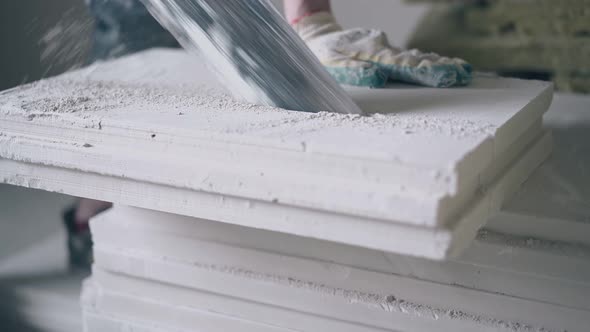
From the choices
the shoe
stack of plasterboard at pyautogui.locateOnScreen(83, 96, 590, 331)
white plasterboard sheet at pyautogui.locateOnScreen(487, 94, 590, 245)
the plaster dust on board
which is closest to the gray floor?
the shoe

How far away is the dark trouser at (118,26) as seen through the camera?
1.69 meters

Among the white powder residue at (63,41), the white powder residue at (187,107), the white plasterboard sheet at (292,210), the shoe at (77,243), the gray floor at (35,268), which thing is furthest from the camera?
the shoe at (77,243)

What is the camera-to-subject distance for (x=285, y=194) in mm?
732

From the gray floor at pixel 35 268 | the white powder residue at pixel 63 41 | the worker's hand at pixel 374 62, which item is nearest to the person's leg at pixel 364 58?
the worker's hand at pixel 374 62

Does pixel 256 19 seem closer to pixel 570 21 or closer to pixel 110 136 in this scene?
pixel 110 136

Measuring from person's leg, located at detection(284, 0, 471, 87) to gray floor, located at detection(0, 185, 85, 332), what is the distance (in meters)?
0.73

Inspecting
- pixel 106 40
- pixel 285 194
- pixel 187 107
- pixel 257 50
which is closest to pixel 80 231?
pixel 106 40

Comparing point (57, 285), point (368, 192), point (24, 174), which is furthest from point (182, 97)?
point (57, 285)

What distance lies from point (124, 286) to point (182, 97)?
35 centimetres

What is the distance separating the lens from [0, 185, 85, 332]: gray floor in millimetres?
1340

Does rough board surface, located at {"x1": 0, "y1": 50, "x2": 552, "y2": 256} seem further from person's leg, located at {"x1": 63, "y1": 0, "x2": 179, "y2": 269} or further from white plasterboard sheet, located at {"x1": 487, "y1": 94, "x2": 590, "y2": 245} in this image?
person's leg, located at {"x1": 63, "y1": 0, "x2": 179, "y2": 269}

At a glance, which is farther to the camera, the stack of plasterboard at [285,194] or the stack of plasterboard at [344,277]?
the stack of plasterboard at [344,277]

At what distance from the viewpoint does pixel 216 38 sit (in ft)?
2.92

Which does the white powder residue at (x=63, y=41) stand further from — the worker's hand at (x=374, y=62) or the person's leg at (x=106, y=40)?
the worker's hand at (x=374, y=62)
